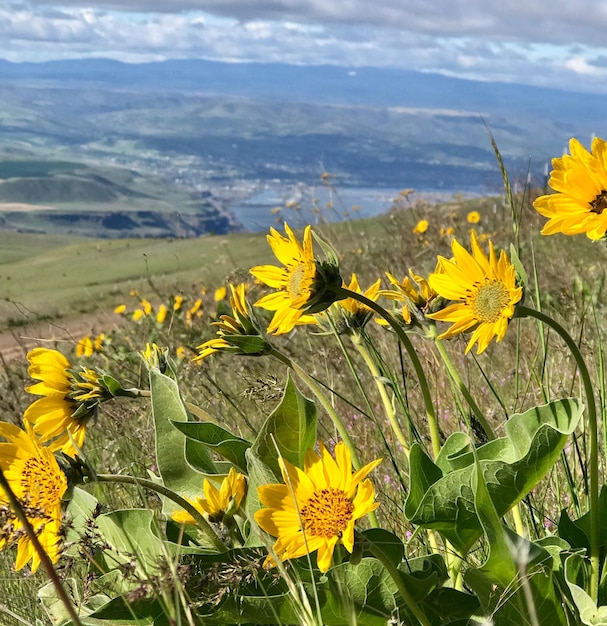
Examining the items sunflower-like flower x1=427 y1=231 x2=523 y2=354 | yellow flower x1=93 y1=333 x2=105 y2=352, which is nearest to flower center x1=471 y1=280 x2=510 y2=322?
sunflower-like flower x1=427 y1=231 x2=523 y2=354

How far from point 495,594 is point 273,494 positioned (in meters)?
0.43

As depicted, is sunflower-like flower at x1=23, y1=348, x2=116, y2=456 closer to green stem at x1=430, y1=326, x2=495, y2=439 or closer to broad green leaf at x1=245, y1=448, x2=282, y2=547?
broad green leaf at x1=245, y1=448, x2=282, y2=547

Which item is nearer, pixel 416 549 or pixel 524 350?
pixel 416 549

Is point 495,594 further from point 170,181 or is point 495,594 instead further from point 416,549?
point 170,181

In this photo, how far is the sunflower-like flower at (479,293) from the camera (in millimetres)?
1171

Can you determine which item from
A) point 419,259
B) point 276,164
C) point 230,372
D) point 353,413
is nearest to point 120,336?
point 230,372

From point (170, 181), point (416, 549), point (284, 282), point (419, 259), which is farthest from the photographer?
point (170, 181)

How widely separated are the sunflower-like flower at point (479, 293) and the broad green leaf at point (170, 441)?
0.54m

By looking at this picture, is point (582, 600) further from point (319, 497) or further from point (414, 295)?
point (414, 295)

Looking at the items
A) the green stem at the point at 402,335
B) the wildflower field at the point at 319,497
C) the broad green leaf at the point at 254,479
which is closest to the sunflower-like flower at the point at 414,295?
the wildflower field at the point at 319,497

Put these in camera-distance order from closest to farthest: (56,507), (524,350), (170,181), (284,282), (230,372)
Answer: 1. (56,507)
2. (284,282)
3. (524,350)
4. (230,372)
5. (170,181)

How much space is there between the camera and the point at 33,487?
3.95 ft

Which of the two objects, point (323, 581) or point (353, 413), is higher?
point (323, 581)

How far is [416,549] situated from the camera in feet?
5.65
